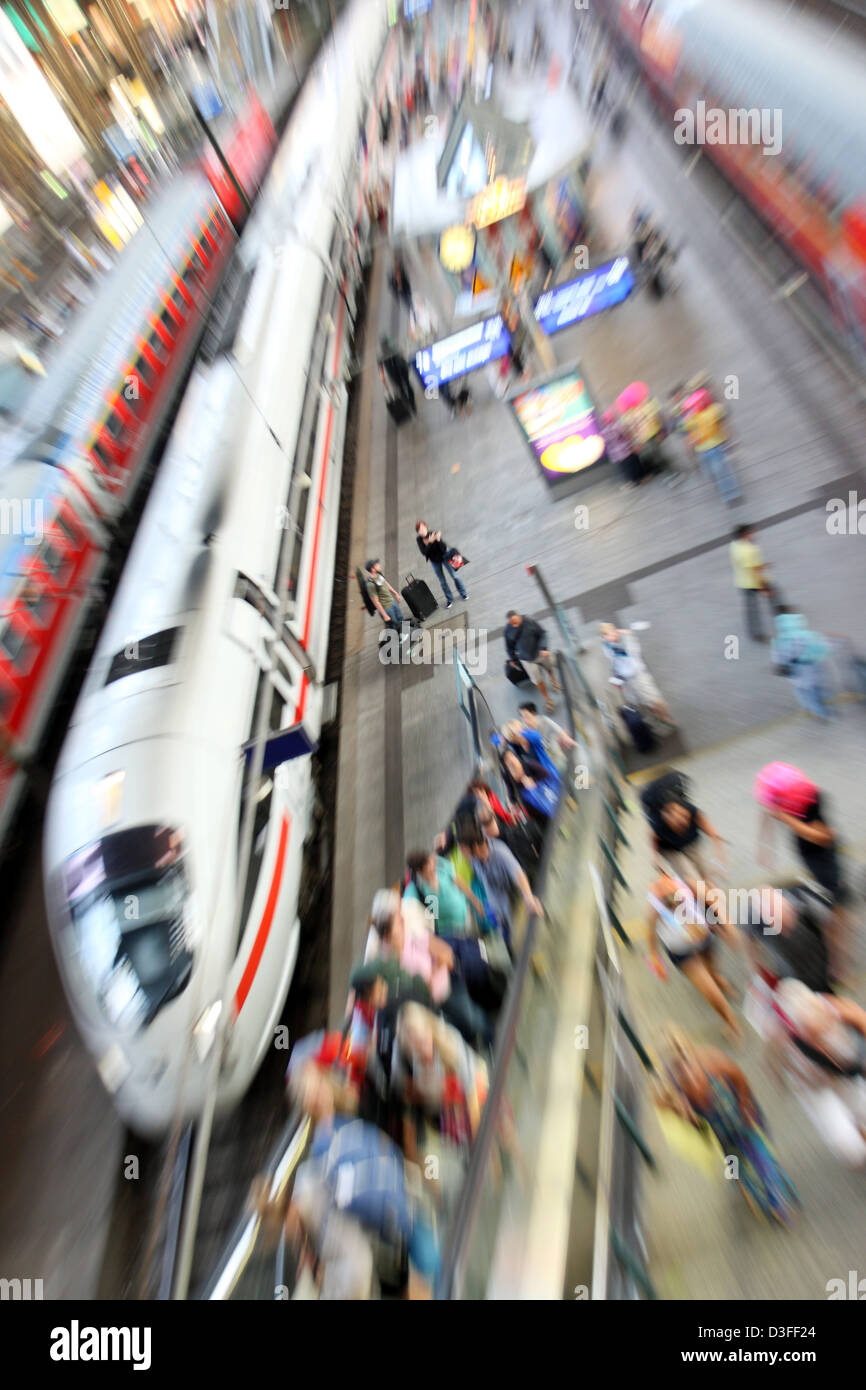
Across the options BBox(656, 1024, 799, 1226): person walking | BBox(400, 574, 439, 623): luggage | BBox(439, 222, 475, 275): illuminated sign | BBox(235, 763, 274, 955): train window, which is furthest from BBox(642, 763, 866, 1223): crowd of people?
BBox(439, 222, 475, 275): illuminated sign

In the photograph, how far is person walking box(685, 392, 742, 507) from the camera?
862 centimetres

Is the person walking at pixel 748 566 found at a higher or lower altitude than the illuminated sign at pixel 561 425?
lower

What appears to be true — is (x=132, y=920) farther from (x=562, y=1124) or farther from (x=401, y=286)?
(x=401, y=286)

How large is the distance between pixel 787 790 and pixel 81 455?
1038cm

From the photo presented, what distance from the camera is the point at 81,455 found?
34.2 feet

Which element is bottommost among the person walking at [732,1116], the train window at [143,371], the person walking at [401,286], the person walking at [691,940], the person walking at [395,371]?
the person walking at [732,1116]

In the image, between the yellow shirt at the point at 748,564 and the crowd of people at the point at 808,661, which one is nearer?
the crowd of people at the point at 808,661

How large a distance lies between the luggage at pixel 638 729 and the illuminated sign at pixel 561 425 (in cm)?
441

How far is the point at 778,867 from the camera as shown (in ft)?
16.0

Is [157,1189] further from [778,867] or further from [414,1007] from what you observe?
[778,867]

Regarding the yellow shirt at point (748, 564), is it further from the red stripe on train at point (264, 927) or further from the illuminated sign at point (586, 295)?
the illuminated sign at point (586, 295)

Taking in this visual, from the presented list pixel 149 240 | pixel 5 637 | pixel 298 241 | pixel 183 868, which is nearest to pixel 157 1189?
pixel 183 868

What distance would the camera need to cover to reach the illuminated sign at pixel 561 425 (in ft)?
29.5

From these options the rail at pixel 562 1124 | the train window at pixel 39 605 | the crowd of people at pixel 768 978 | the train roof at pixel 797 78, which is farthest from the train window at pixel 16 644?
the train roof at pixel 797 78
